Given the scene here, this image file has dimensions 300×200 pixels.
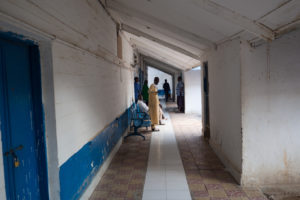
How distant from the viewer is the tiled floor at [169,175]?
3.26 metres

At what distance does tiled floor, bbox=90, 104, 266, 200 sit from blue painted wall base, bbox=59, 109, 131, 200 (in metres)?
0.30

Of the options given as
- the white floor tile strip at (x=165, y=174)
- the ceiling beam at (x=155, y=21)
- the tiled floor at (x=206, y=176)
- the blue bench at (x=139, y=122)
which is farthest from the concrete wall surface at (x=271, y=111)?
the blue bench at (x=139, y=122)

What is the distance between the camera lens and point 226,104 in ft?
13.5

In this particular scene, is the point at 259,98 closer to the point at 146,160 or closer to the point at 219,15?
the point at 219,15

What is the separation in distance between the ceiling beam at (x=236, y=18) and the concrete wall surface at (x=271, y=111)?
0.52 m

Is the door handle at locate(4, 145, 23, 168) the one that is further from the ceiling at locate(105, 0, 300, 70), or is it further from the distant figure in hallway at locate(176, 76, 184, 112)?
the distant figure in hallway at locate(176, 76, 184, 112)

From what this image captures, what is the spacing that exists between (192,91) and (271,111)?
7330mm

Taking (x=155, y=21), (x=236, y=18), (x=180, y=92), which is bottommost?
(x=180, y=92)

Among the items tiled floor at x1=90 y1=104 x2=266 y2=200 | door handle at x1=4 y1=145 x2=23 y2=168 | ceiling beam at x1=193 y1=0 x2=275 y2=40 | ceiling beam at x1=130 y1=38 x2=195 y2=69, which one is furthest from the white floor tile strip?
ceiling beam at x1=130 y1=38 x2=195 y2=69

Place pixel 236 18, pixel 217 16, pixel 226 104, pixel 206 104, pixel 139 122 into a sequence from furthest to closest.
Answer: pixel 139 122
pixel 206 104
pixel 226 104
pixel 217 16
pixel 236 18

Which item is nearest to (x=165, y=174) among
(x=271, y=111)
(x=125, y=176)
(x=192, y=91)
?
(x=125, y=176)

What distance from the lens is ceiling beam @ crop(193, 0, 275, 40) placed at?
277 centimetres

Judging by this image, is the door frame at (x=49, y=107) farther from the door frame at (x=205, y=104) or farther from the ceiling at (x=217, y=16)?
the door frame at (x=205, y=104)

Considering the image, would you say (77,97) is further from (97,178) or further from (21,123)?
(97,178)
